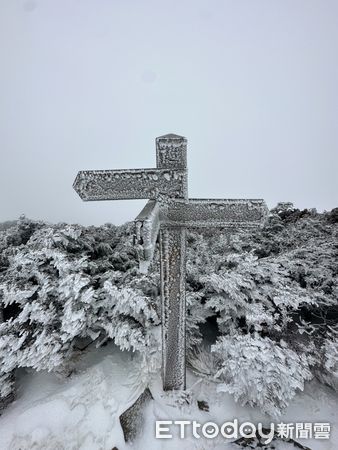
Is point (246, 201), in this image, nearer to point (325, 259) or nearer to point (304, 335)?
point (304, 335)

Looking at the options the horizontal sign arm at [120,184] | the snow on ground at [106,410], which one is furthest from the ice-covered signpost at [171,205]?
the snow on ground at [106,410]

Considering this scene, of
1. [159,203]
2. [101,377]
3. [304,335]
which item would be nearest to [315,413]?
[304,335]

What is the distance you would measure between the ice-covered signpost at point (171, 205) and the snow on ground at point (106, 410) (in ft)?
3.77

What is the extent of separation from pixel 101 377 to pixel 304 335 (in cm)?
295

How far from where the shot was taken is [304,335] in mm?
3158

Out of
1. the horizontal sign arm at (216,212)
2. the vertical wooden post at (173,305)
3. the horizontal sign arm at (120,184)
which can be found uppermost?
the horizontal sign arm at (120,184)

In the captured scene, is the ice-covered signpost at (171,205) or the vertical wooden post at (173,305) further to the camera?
the vertical wooden post at (173,305)

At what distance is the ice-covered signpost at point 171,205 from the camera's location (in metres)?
2.04

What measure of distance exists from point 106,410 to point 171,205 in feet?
9.00

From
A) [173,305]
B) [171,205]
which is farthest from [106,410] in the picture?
[171,205]

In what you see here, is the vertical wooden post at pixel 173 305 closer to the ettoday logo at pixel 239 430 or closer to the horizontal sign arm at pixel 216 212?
the horizontal sign arm at pixel 216 212

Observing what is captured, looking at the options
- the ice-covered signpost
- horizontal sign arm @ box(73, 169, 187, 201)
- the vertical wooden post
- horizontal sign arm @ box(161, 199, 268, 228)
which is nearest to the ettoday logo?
the vertical wooden post

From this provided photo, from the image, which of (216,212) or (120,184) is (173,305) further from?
(120,184)

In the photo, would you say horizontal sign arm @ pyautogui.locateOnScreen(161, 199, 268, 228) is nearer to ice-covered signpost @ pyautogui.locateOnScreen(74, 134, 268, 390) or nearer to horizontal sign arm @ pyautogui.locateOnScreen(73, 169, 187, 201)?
ice-covered signpost @ pyautogui.locateOnScreen(74, 134, 268, 390)
